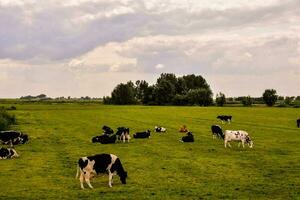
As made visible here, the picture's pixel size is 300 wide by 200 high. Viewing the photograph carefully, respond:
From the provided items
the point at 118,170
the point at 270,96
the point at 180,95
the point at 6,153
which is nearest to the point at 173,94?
the point at 180,95

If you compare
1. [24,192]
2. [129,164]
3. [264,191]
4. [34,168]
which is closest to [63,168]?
[34,168]

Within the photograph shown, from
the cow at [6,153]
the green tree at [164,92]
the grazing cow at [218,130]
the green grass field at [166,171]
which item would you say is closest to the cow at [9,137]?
the green grass field at [166,171]

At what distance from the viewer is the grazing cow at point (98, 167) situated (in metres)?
21.0

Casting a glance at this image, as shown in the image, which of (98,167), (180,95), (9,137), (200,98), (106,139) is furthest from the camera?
(180,95)

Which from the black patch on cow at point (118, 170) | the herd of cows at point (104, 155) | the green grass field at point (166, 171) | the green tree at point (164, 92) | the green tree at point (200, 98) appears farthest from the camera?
the green tree at point (164, 92)

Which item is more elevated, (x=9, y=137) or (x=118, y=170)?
(x=9, y=137)

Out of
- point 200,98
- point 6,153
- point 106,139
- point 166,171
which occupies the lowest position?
point 166,171

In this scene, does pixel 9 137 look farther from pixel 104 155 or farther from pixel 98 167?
pixel 98 167

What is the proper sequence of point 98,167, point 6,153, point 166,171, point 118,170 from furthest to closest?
1. point 6,153
2. point 166,171
3. point 118,170
4. point 98,167

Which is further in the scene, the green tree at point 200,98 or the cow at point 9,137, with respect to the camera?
the green tree at point 200,98

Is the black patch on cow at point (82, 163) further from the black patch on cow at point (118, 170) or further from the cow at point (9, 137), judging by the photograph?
the cow at point (9, 137)

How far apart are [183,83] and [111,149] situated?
161m

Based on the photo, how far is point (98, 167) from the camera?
21219mm

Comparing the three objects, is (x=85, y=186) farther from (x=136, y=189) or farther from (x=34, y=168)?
(x=34, y=168)
